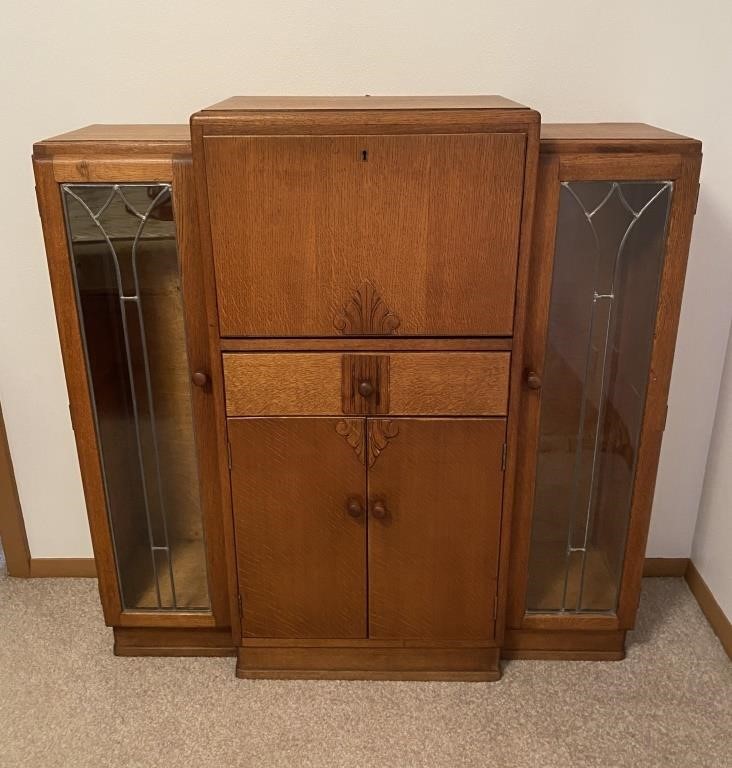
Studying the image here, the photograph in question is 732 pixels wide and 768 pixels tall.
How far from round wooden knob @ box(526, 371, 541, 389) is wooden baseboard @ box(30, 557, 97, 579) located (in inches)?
55.2

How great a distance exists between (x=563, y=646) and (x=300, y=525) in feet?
2.50

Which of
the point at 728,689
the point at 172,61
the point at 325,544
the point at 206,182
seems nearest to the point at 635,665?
the point at 728,689

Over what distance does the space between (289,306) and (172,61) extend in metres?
0.72

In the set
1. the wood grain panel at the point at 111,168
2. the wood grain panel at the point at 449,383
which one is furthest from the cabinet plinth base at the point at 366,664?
the wood grain panel at the point at 111,168

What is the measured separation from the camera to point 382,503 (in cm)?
163

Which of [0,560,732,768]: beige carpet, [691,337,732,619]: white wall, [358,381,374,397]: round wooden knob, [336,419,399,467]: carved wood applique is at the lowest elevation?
[0,560,732,768]: beige carpet

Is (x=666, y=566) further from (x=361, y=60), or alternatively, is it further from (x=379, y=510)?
(x=361, y=60)

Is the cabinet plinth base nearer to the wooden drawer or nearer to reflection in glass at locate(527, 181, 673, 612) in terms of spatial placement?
reflection in glass at locate(527, 181, 673, 612)

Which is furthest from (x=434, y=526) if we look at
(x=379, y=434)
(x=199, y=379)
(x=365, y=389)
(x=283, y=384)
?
(x=199, y=379)

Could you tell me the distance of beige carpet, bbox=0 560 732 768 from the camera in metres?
1.61

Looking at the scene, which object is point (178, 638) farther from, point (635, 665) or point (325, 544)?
point (635, 665)

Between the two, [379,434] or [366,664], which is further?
[366,664]

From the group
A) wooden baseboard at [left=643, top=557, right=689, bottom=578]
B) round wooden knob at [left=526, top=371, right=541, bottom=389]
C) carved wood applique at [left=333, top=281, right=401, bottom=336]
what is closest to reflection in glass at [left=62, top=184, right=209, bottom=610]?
carved wood applique at [left=333, top=281, right=401, bottom=336]

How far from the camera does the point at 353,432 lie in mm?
1577
